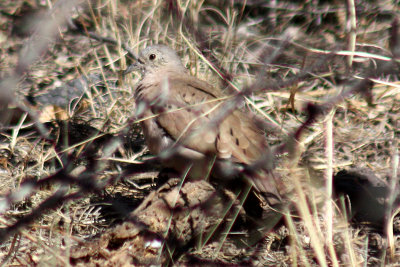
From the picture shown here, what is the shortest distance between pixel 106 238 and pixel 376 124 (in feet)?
9.68

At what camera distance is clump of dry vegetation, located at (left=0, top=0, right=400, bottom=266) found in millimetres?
2395

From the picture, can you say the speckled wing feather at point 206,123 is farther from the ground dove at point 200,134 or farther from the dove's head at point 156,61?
the dove's head at point 156,61

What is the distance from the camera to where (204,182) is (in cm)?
331

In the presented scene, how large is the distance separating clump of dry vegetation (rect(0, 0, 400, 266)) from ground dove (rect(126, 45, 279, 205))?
19cm

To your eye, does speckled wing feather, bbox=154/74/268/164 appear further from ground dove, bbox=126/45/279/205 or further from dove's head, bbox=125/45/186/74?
dove's head, bbox=125/45/186/74

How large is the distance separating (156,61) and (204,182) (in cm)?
148

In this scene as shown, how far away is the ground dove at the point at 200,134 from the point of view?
11.2 ft

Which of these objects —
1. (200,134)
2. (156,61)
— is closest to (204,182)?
(200,134)

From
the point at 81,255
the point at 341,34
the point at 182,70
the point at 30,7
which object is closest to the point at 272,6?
the point at 341,34

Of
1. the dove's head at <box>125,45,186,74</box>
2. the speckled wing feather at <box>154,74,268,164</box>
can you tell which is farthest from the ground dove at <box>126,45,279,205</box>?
the dove's head at <box>125,45,186,74</box>

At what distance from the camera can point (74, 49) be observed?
18.5 feet

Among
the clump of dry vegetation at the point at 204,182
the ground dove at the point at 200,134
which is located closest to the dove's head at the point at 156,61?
the clump of dry vegetation at the point at 204,182

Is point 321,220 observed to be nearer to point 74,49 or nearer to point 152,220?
point 152,220

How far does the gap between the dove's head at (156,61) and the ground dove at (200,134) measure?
377mm
